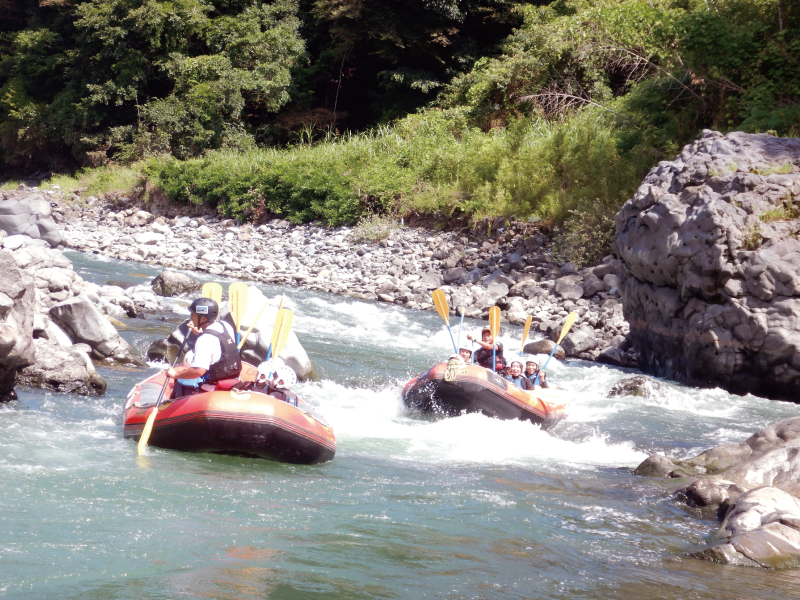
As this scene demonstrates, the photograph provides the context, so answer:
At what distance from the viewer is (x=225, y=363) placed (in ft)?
16.9

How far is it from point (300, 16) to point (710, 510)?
23407 mm

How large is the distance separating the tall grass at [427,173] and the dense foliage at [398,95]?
5 centimetres

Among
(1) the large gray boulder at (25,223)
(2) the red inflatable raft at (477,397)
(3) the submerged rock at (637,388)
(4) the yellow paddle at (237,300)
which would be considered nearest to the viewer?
(4) the yellow paddle at (237,300)

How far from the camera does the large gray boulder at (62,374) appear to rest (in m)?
6.18

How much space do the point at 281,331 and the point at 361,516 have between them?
2553 millimetres

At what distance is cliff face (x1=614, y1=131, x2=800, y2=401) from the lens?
26.9ft

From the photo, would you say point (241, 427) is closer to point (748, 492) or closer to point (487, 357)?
point (748, 492)

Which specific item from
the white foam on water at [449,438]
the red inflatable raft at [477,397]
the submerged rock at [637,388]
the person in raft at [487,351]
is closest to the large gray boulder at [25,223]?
the white foam on water at [449,438]

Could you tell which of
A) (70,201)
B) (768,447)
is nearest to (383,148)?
(70,201)

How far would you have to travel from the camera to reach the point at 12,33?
3034cm

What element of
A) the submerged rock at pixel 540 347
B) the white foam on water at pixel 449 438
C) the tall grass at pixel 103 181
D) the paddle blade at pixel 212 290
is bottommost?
the tall grass at pixel 103 181

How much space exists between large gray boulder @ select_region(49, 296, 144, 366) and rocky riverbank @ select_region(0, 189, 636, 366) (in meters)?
5.34

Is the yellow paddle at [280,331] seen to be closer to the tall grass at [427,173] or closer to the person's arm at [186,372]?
the person's arm at [186,372]

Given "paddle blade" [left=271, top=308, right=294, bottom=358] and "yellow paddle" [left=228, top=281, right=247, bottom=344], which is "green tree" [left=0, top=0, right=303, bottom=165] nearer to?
"yellow paddle" [left=228, top=281, right=247, bottom=344]
